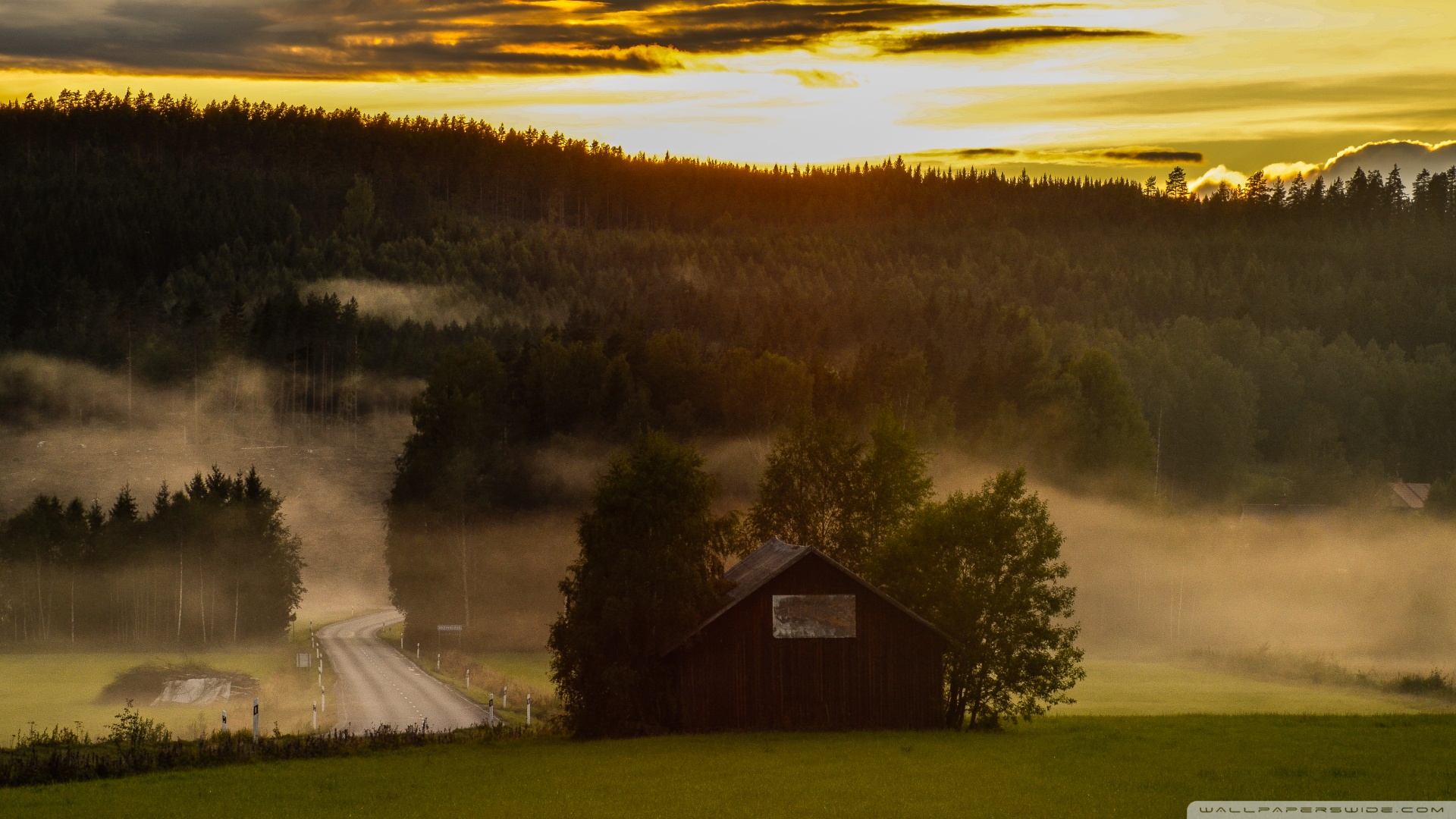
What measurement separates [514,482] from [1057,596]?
184 feet

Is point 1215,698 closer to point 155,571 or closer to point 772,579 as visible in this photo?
point 772,579

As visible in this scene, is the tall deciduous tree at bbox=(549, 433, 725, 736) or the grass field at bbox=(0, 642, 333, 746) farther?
the grass field at bbox=(0, 642, 333, 746)

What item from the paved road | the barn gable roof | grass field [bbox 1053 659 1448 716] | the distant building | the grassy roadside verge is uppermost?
the distant building

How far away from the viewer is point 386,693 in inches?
2623

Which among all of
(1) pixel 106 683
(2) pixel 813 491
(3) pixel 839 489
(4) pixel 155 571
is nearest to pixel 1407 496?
(3) pixel 839 489

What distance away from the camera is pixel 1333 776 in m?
34.1

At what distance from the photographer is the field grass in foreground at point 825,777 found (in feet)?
103

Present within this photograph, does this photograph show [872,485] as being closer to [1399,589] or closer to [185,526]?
[1399,589]

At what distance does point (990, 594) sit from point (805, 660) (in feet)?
24.6

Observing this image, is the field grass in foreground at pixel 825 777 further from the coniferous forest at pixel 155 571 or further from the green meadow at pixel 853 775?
the coniferous forest at pixel 155 571

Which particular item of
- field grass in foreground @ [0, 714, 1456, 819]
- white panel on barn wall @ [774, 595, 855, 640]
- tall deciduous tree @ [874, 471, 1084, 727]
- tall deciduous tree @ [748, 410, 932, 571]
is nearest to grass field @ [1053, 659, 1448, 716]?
tall deciduous tree @ [874, 471, 1084, 727]

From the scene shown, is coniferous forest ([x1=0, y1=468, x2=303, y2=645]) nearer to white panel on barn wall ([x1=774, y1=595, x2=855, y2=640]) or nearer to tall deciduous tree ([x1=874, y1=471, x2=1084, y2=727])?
tall deciduous tree ([x1=874, y1=471, x2=1084, y2=727])

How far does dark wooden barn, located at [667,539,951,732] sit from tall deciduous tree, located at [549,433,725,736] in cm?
102

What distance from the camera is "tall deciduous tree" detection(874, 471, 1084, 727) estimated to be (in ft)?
164
